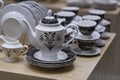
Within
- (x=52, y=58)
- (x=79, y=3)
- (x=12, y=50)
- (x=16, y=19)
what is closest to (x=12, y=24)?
(x=16, y=19)

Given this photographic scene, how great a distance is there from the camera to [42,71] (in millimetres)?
971

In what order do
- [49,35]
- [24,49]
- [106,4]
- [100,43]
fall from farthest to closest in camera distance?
[106,4] → [100,43] → [24,49] → [49,35]

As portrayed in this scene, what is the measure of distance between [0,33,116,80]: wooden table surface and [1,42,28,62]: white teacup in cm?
2

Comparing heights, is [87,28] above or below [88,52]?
above

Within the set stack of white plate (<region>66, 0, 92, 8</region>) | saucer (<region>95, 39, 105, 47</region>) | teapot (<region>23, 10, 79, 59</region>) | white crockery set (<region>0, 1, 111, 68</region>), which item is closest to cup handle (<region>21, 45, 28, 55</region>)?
white crockery set (<region>0, 1, 111, 68</region>)

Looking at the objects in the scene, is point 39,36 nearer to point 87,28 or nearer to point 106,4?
point 87,28

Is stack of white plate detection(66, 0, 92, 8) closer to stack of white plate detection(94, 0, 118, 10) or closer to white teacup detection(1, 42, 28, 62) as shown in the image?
stack of white plate detection(94, 0, 118, 10)

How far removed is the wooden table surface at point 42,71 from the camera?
0.93m

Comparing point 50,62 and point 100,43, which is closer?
point 50,62

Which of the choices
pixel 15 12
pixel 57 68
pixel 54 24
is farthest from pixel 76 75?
pixel 15 12

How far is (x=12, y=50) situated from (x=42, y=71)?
0.48 ft

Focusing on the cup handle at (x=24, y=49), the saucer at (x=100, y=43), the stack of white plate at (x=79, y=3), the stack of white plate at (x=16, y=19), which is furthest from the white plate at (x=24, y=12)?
the stack of white plate at (x=79, y=3)

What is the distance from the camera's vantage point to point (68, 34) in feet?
3.90

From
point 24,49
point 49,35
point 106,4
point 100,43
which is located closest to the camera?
point 49,35
